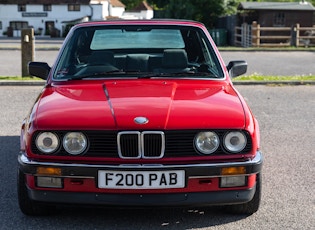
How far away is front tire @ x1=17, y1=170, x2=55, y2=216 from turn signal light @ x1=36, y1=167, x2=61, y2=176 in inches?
12.9

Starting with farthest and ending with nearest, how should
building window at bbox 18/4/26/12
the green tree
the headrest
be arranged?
1. building window at bbox 18/4/26/12
2. the green tree
3. the headrest

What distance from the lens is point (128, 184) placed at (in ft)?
12.5

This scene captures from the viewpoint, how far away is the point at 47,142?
12.9 ft

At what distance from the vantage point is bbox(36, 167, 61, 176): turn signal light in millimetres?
3859

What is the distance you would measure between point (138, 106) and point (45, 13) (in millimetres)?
65576

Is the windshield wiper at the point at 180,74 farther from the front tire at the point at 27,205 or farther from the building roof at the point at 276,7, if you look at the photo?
the building roof at the point at 276,7

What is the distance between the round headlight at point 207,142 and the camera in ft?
12.8

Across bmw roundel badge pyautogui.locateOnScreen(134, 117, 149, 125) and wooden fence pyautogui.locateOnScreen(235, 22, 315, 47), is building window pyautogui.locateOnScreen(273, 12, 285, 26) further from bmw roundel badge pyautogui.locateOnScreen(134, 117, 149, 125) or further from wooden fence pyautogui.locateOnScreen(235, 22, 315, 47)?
bmw roundel badge pyautogui.locateOnScreen(134, 117, 149, 125)

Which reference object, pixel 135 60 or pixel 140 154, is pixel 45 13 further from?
pixel 140 154

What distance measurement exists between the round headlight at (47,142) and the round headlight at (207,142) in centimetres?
101

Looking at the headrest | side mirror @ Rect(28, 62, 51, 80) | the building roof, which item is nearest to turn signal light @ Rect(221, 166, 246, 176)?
the headrest

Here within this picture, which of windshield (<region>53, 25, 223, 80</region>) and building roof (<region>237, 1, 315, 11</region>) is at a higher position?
building roof (<region>237, 1, 315, 11</region>)

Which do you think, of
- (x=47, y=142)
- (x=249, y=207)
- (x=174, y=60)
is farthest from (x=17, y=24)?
(x=249, y=207)

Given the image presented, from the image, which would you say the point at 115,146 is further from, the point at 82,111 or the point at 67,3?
the point at 67,3
